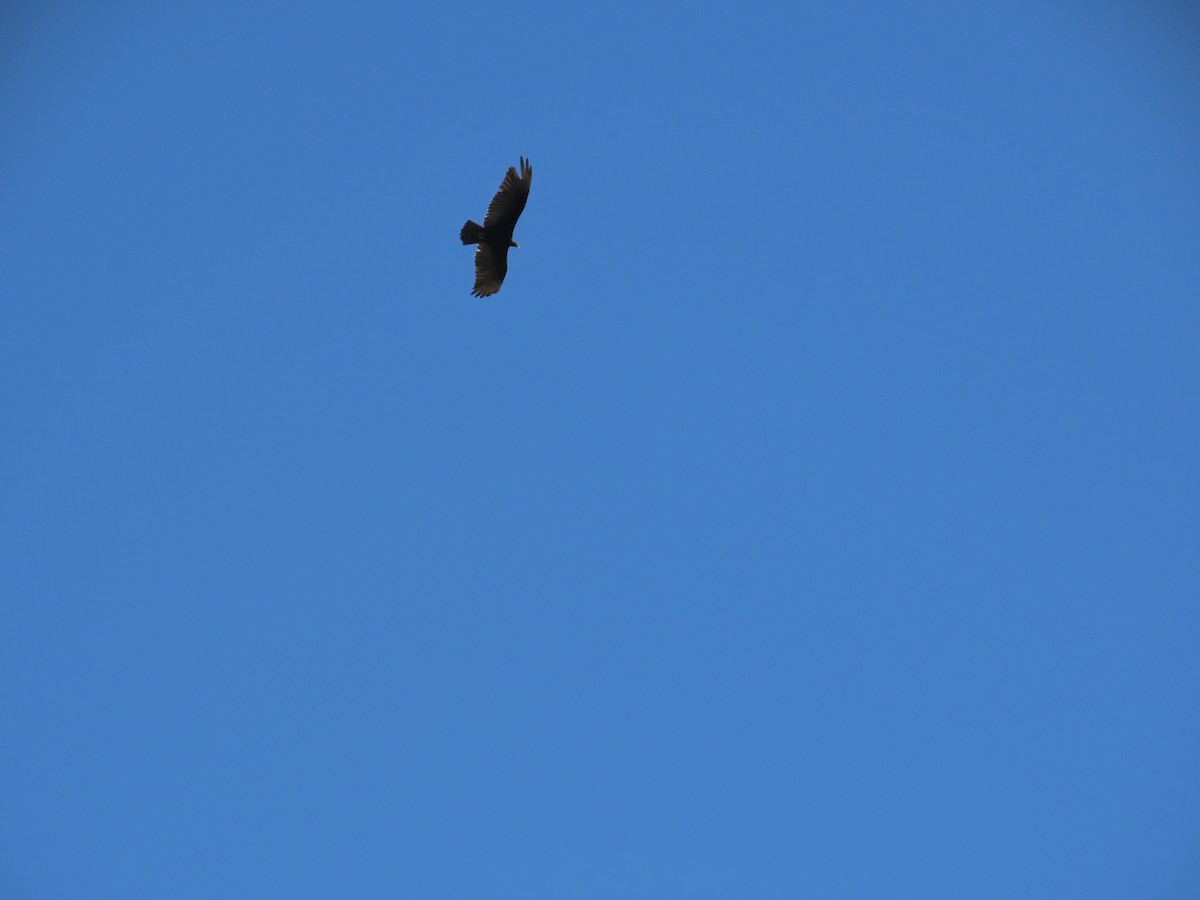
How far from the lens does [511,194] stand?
22.7 metres

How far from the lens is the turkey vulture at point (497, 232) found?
22.7 meters

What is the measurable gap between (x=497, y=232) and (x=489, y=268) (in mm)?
819

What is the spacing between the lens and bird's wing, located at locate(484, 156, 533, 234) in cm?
2269

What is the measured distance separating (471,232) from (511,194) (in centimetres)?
113

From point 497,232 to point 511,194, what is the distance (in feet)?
2.83

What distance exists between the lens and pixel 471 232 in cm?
2309

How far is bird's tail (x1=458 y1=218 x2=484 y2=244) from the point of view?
2303 cm

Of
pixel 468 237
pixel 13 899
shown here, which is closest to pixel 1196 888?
pixel 468 237

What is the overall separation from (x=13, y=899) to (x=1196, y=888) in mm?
47479

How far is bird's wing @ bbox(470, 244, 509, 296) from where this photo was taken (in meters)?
23.4

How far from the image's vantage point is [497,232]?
2317 cm

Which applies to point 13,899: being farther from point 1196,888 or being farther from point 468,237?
point 1196,888

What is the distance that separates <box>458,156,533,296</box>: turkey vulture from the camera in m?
22.7

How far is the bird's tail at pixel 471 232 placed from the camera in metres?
23.0
